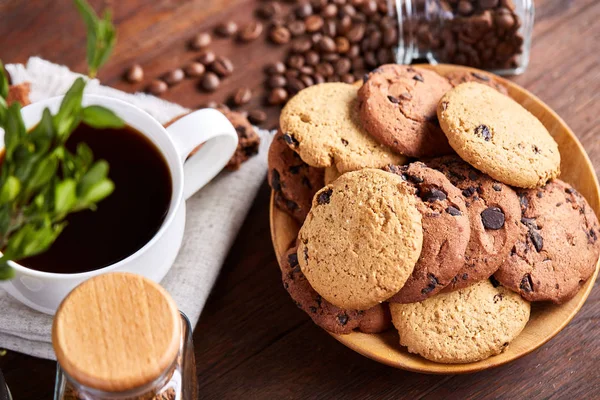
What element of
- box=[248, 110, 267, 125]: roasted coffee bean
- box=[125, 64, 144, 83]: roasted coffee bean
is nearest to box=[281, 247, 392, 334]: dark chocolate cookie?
box=[248, 110, 267, 125]: roasted coffee bean

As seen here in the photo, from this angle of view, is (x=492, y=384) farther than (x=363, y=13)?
No

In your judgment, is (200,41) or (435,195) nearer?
(435,195)

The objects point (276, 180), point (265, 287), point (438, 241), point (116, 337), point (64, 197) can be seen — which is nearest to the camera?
point (64, 197)

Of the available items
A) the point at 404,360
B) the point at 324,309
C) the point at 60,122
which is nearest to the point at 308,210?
the point at 324,309

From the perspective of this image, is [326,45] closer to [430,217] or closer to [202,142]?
[202,142]

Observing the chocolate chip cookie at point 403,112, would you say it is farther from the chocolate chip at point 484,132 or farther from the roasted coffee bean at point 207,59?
the roasted coffee bean at point 207,59

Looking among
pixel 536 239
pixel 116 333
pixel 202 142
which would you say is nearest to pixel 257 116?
pixel 202 142

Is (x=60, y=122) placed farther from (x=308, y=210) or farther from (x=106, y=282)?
(x=308, y=210)
